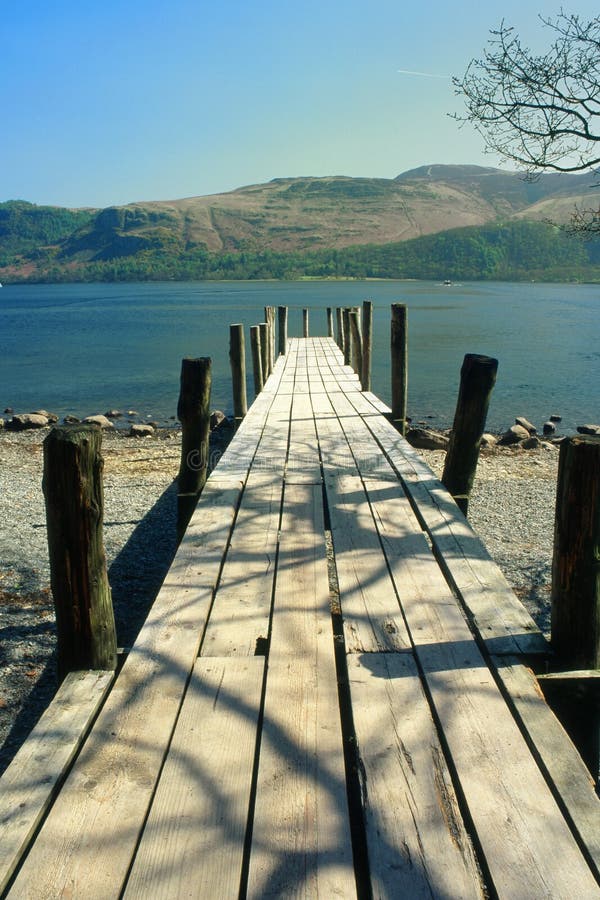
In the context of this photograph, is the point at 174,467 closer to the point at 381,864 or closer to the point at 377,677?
the point at 377,677

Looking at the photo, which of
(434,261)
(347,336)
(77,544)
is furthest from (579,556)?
(434,261)

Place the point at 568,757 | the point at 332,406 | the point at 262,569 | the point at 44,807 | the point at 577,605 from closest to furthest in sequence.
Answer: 1. the point at 44,807
2. the point at 568,757
3. the point at 577,605
4. the point at 262,569
5. the point at 332,406

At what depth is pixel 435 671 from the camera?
102 inches

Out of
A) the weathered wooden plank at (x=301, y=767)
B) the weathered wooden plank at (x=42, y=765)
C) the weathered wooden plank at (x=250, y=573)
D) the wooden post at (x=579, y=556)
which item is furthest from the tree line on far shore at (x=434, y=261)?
the weathered wooden plank at (x=42, y=765)

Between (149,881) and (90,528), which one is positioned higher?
(90,528)

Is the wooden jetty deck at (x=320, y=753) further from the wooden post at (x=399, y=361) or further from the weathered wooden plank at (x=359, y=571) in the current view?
the wooden post at (x=399, y=361)

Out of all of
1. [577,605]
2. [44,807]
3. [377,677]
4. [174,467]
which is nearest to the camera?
[44,807]

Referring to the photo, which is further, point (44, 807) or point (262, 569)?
point (262, 569)

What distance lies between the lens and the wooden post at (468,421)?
17.4 feet

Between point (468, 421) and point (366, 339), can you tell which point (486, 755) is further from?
point (366, 339)

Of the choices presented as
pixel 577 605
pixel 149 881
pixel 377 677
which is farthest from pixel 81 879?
pixel 577 605

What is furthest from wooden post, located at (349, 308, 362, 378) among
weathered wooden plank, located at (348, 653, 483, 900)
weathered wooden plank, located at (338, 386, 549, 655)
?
weathered wooden plank, located at (348, 653, 483, 900)

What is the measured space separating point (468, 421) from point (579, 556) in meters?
2.51

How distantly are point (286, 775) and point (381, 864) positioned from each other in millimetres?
402
